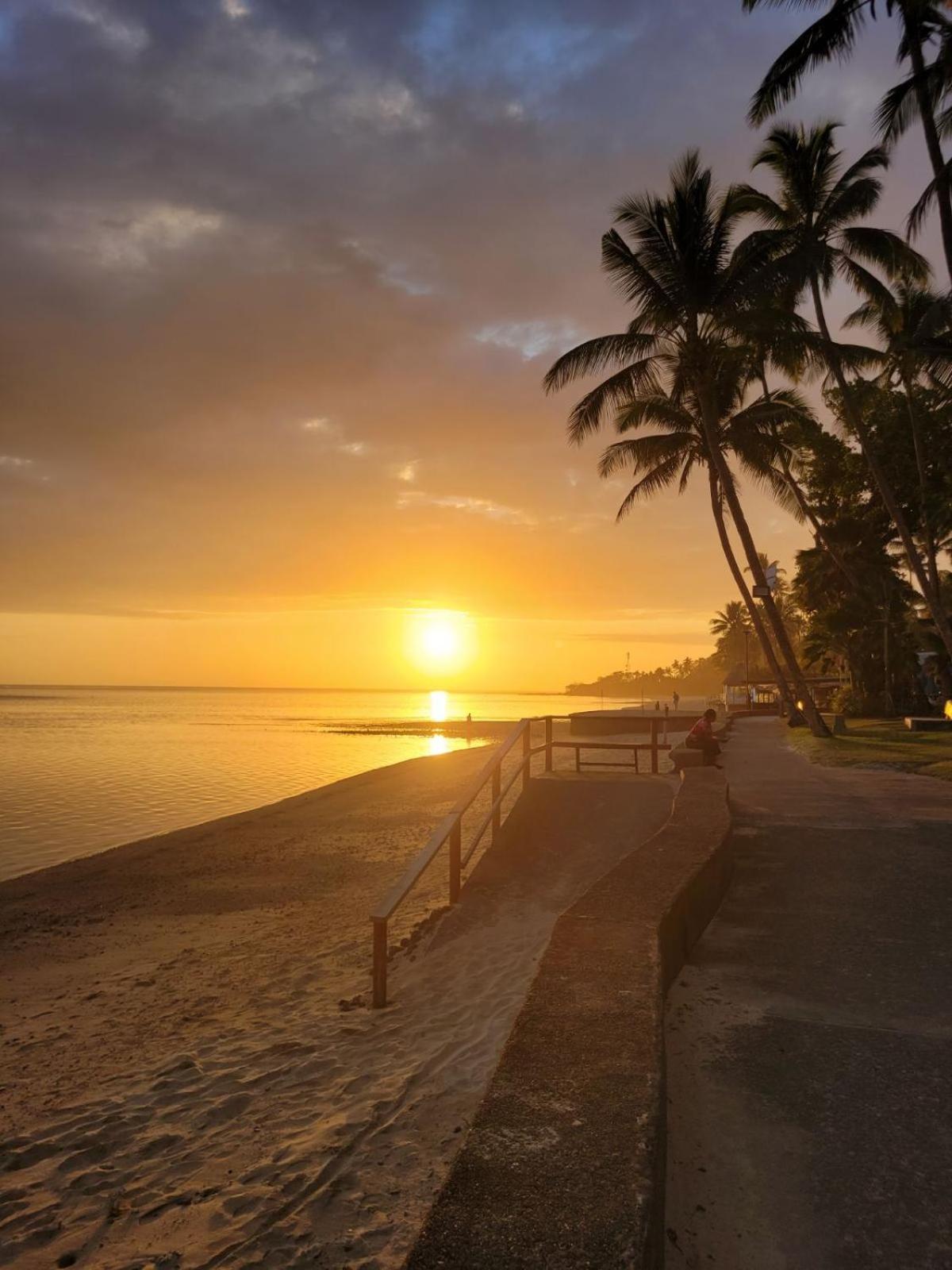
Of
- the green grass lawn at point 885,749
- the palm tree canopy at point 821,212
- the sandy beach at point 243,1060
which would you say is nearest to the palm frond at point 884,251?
the palm tree canopy at point 821,212

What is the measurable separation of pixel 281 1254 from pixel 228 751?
37844 mm

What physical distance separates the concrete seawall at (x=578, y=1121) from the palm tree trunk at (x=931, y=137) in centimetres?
1790

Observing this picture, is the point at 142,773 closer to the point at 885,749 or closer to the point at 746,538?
the point at 746,538

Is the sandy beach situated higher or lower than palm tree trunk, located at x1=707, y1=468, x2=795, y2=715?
lower

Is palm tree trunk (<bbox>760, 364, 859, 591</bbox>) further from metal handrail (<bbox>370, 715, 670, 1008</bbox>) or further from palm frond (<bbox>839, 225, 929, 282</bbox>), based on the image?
metal handrail (<bbox>370, 715, 670, 1008</bbox>)

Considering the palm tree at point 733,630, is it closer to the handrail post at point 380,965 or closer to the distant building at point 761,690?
the distant building at point 761,690

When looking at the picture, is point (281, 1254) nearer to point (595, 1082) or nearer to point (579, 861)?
point (595, 1082)

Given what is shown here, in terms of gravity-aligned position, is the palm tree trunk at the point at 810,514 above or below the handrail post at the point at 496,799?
above

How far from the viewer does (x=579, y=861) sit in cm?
955

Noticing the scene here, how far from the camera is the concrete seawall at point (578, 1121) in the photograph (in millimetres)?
2418

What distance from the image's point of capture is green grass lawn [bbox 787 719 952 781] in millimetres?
15672

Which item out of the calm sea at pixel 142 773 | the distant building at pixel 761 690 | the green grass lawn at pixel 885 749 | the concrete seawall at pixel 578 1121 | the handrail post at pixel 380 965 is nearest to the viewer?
the concrete seawall at pixel 578 1121

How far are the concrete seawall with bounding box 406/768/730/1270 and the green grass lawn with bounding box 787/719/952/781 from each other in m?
11.1

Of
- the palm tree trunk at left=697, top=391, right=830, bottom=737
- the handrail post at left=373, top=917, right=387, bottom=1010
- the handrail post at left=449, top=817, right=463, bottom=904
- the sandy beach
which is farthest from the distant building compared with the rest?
the handrail post at left=373, top=917, right=387, bottom=1010
